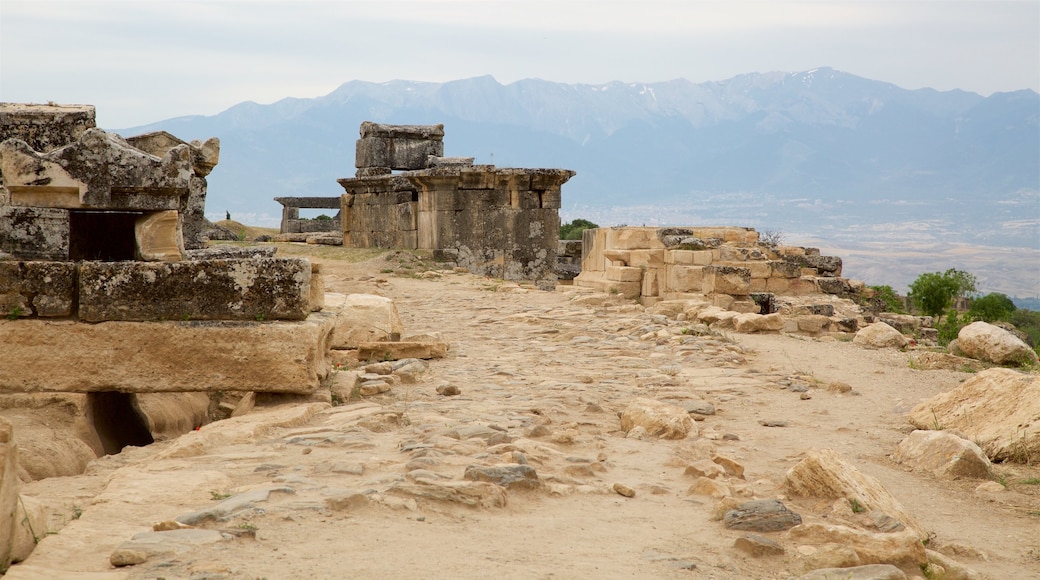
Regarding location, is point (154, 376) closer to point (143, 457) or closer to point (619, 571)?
point (143, 457)

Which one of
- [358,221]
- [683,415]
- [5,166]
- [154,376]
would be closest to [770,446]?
[683,415]

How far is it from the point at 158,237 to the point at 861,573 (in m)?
4.50

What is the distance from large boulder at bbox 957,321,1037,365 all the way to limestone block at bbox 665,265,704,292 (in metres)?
4.77

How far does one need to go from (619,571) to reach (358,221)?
19.1 m

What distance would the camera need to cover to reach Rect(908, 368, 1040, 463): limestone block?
500 cm

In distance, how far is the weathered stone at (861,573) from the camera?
122 inches

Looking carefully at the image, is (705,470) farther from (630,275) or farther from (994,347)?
(630,275)

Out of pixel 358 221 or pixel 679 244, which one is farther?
pixel 358 221

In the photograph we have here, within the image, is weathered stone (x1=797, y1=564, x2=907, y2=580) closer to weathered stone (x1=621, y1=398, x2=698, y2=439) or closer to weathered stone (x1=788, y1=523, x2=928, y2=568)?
weathered stone (x1=788, y1=523, x2=928, y2=568)

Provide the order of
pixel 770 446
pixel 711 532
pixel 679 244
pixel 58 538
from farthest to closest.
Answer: pixel 679 244, pixel 770 446, pixel 711 532, pixel 58 538

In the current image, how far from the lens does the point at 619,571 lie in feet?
10.0

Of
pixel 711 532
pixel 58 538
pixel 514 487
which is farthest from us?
pixel 514 487

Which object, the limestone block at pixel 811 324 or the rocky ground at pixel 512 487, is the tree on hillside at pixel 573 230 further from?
the rocky ground at pixel 512 487

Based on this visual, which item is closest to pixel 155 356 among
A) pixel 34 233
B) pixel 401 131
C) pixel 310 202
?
pixel 34 233
